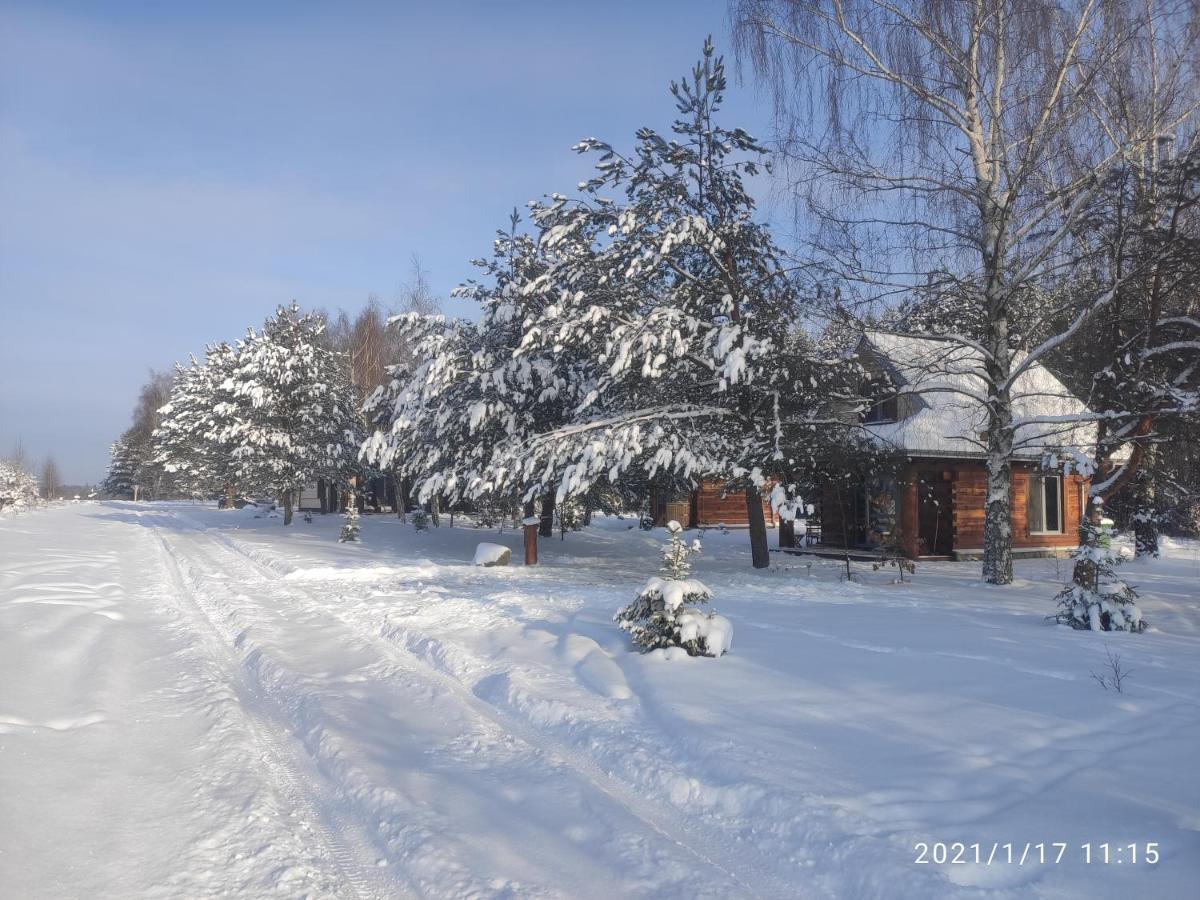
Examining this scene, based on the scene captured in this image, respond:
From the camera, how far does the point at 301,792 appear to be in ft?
15.4

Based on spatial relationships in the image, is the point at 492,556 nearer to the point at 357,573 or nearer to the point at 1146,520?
the point at 357,573

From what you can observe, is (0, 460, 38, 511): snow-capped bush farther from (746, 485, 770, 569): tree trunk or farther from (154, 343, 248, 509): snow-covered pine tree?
(746, 485, 770, 569): tree trunk

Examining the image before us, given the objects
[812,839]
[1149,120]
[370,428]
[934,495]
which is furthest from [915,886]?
[370,428]

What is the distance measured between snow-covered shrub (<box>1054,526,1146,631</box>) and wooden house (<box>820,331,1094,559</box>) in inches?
315

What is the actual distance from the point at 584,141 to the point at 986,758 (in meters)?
13.0

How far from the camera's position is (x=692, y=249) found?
15.2m

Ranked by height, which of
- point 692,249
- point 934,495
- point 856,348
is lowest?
point 934,495

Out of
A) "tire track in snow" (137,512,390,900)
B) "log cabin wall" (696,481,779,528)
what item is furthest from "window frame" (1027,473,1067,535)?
"tire track in snow" (137,512,390,900)

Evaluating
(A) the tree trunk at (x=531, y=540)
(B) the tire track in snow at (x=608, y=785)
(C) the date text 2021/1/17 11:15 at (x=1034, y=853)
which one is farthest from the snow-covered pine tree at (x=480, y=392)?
(C) the date text 2021/1/17 11:15 at (x=1034, y=853)

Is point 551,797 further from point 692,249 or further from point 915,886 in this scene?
point 692,249

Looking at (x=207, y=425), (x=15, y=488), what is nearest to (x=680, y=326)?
(x=207, y=425)

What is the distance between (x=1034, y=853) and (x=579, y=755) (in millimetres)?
2769

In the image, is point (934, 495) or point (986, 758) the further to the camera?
point (934, 495)

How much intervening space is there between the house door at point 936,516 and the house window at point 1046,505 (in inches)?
116
